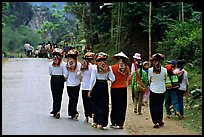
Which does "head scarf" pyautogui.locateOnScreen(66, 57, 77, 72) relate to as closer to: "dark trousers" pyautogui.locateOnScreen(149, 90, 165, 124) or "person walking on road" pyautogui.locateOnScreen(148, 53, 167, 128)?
"person walking on road" pyautogui.locateOnScreen(148, 53, 167, 128)

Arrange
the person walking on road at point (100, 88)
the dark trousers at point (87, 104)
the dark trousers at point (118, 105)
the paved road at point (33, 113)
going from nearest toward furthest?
the paved road at point (33, 113), the person walking on road at point (100, 88), the dark trousers at point (118, 105), the dark trousers at point (87, 104)

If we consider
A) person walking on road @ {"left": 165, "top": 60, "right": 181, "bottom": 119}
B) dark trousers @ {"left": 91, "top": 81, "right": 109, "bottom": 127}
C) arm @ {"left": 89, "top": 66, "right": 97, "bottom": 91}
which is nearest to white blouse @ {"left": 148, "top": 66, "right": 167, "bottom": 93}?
person walking on road @ {"left": 165, "top": 60, "right": 181, "bottom": 119}

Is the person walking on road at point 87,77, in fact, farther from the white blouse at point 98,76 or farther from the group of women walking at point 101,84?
the white blouse at point 98,76

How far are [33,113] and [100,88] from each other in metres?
2.69

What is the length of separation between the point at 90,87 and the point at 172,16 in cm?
1464

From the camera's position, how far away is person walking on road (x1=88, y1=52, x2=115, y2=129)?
10188 mm

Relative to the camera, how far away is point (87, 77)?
1091 cm

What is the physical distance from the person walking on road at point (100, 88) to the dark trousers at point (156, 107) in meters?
1.13

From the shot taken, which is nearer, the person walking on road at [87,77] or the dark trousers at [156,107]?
the dark trousers at [156,107]

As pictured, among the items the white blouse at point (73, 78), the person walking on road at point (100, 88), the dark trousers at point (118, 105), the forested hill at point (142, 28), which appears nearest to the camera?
the person walking on road at point (100, 88)

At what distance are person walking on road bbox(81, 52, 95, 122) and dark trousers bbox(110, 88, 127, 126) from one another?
30.1 inches

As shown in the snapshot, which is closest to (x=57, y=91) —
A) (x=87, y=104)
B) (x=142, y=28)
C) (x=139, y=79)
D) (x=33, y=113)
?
(x=87, y=104)

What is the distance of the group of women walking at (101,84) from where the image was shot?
10.2 m

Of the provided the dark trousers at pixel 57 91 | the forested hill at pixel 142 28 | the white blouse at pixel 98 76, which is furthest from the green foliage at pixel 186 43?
the white blouse at pixel 98 76
